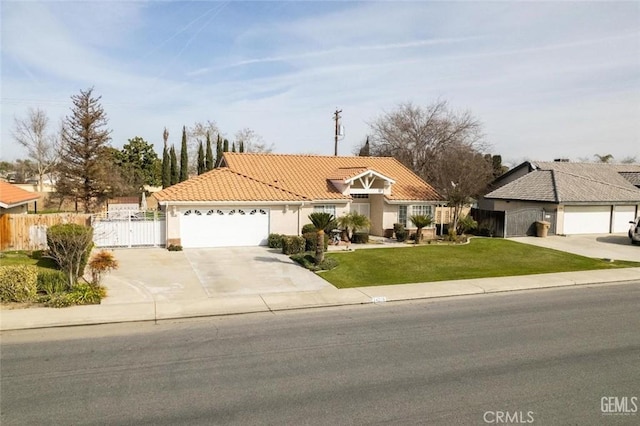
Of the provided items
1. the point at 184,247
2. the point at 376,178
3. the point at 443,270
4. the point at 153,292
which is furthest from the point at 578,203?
the point at 153,292

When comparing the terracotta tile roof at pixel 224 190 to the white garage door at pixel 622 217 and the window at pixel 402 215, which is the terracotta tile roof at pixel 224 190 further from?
the white garage door at pixel 622 217

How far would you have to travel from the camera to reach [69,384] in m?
7.34

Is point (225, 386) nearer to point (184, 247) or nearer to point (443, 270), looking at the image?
point (443, 270)

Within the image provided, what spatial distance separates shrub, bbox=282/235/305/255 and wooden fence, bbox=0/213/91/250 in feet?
33.1

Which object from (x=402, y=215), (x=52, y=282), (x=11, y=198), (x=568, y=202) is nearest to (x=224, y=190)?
(x=11, y=198)

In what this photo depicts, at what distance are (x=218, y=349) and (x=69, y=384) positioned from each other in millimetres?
2697

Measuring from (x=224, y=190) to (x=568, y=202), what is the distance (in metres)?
22.2

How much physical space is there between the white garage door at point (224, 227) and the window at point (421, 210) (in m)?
9.51

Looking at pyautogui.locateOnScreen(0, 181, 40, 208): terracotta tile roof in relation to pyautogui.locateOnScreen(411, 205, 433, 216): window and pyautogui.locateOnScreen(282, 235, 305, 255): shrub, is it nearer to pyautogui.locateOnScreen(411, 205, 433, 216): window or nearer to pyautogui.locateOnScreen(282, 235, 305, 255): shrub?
pyautogui.locateOnScreen(282, 235, 305, 255): shrub

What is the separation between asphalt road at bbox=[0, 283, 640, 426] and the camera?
255 inches

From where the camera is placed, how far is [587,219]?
30703mm

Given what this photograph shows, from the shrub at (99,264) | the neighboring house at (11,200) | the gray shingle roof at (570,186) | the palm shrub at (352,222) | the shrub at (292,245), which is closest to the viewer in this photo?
the shrub at (99,264)

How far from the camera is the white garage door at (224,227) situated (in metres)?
22.7

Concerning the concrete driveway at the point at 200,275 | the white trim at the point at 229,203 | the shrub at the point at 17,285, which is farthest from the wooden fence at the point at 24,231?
the shrub at the point at 17,285
